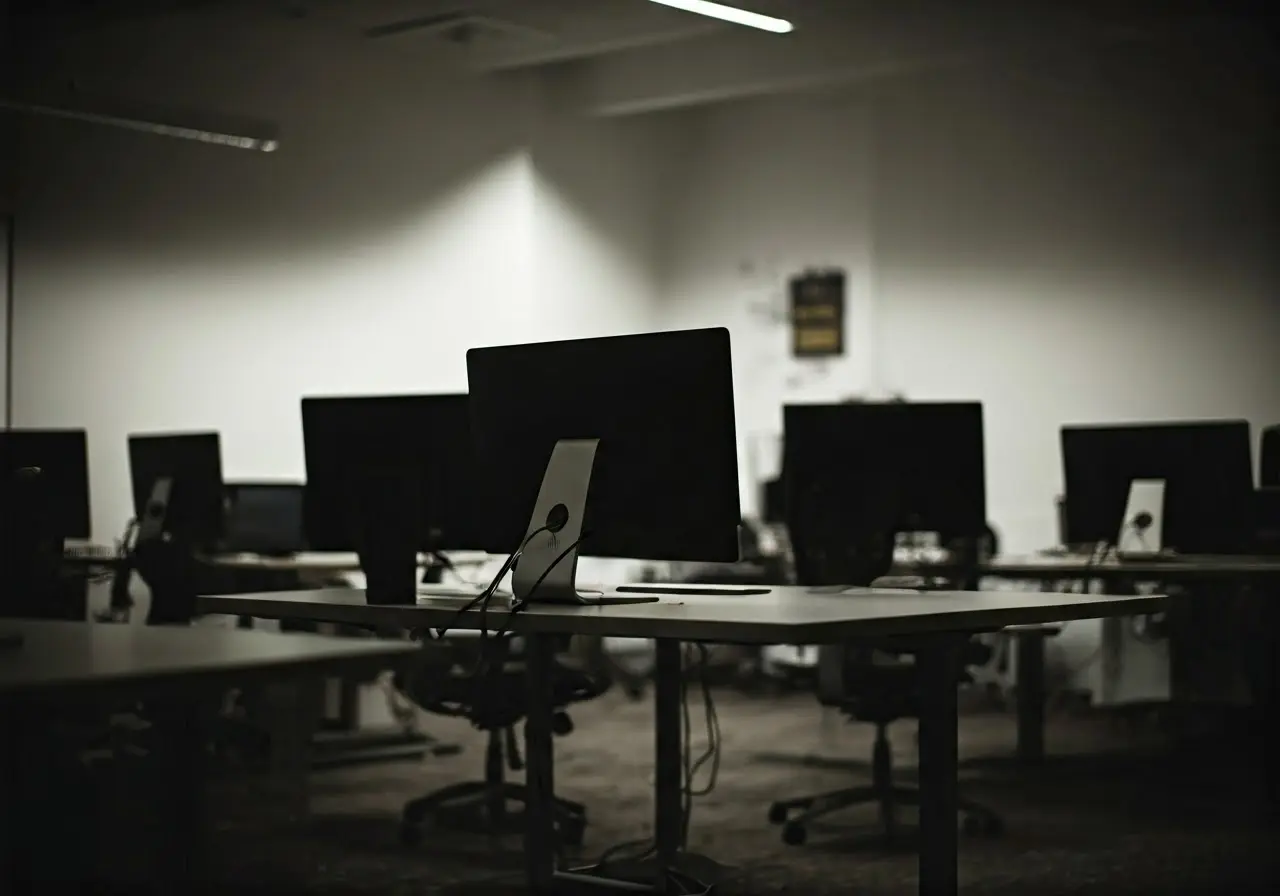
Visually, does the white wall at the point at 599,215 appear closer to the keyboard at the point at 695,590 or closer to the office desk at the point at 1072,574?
the office desk at the point at 1072,574

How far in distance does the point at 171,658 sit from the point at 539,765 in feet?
4.90

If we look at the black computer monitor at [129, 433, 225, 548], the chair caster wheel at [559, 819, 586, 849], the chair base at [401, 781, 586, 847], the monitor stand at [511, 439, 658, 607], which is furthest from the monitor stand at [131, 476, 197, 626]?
the monitor stand at [511, 439, 658, 607]

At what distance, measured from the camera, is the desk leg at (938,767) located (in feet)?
9.61

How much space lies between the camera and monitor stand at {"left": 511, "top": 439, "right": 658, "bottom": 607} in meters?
3.18

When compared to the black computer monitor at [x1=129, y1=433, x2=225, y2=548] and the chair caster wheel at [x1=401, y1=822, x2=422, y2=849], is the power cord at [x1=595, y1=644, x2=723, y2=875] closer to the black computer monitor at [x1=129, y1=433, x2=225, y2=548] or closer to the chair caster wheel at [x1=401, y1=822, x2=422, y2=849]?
the chair caster wheel at [x1=401, y1=822, x2=422, y2=849]

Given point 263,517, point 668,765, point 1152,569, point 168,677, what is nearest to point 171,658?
point 168,677

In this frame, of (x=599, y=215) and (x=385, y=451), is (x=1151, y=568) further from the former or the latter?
(x=599, y=215)

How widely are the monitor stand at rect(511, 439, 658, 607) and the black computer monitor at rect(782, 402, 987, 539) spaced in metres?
1.63

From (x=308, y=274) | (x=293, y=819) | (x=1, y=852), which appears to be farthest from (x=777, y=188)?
(x=1, y=852)

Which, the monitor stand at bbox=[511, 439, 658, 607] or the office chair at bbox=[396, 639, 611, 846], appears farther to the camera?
the office chair at bbox=[396, 639, 611, 846]

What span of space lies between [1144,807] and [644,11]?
4.44m

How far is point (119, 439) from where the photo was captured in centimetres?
760

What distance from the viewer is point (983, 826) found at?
4.83 meters

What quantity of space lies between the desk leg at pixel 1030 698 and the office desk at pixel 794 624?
237 centimetres
